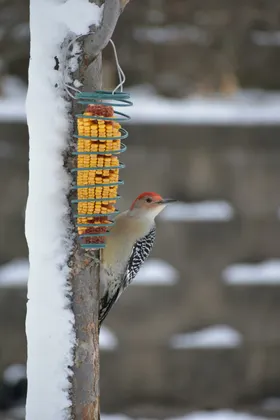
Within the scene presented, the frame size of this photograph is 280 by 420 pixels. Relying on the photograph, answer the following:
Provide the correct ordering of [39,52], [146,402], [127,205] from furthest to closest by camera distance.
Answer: [146,402] → [127,205] → [39,52]

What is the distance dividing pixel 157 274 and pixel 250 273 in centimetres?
61

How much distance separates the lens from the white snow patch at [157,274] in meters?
5.00

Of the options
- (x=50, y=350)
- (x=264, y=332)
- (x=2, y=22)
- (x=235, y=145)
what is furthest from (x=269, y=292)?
(x=50, y=350)

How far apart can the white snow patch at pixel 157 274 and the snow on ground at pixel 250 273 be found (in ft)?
1.13

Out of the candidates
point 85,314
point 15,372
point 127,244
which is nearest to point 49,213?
point 85,314

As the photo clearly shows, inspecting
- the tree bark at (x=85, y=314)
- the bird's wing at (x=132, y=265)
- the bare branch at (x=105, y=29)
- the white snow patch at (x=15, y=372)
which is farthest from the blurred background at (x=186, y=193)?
the bare branch at (x=105, y=29)

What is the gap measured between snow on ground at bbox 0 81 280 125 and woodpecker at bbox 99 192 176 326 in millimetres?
1790

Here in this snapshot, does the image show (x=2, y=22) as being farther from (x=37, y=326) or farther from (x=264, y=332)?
(x=37, y=326)

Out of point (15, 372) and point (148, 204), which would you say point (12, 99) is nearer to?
point (15, 372)

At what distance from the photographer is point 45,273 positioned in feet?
7.48

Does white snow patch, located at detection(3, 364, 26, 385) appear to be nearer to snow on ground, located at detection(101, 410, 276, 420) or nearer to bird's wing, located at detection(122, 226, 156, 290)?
snow on ground, located at detection(101, 410, 276, 420)

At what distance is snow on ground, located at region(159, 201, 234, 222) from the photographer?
5.00 meters

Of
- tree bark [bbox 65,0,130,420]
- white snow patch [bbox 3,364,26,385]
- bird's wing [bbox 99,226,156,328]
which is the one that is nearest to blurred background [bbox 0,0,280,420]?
white snow patch [bbox 3,364,26,385]

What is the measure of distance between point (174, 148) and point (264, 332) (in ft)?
4.44
